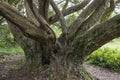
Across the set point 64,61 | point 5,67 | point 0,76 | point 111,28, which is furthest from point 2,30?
point 111,28

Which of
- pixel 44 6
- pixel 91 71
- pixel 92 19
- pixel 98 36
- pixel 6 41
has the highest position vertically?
pixel 6 41

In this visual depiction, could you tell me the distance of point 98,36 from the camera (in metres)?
5.93

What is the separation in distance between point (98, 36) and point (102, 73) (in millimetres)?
2843

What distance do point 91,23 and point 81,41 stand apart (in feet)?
2.14

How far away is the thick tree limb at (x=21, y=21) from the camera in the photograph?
5.19 metres

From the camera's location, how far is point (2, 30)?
12258mm

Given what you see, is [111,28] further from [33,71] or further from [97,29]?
[33,71]

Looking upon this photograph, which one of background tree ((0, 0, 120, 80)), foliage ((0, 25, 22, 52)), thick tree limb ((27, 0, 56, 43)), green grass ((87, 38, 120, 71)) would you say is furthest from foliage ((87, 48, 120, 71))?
foliage ((0, 25, 22, 52))

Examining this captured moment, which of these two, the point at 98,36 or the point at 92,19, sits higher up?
the point at 92,19

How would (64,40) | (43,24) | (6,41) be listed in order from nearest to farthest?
1. (43,24)
2. (64,40)
3. (6,41)

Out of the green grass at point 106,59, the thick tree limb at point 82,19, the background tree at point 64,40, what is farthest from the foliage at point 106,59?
the thick tree limb at point 82,19

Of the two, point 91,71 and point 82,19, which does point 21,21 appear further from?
point 91,71

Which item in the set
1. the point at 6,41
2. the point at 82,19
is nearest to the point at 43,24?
the point at 82,19

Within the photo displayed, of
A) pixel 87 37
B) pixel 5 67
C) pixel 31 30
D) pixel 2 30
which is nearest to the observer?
pixel 31 30
